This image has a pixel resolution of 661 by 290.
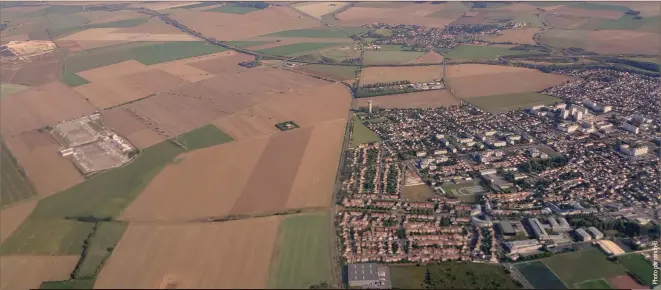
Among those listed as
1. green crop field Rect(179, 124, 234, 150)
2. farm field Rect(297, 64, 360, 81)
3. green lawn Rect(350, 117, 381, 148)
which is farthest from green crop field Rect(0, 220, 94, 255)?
farm field Rect(297, 64, 360, 81)

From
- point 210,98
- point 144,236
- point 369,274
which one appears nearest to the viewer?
point 369,274

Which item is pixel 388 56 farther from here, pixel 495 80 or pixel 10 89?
pixel 10 89

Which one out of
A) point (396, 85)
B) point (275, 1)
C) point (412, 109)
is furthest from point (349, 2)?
point (412, 109)

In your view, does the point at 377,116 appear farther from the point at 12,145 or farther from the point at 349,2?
the point at 349,2

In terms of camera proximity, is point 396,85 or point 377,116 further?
point 396,85

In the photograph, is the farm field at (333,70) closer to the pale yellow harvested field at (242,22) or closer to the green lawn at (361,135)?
the green lawn at (361,135)

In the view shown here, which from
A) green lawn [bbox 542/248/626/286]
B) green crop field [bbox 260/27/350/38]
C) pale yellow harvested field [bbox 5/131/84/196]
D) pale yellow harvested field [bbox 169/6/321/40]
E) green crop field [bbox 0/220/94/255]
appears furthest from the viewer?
pale yellow harvested field [bbox 169/6/321/40]

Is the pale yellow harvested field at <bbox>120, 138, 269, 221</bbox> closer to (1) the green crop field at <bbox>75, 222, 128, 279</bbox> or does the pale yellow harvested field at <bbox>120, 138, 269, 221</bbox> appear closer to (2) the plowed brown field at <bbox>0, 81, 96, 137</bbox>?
(1) the green crop field at <bbox>75, 222, 128, 279</bbox>
